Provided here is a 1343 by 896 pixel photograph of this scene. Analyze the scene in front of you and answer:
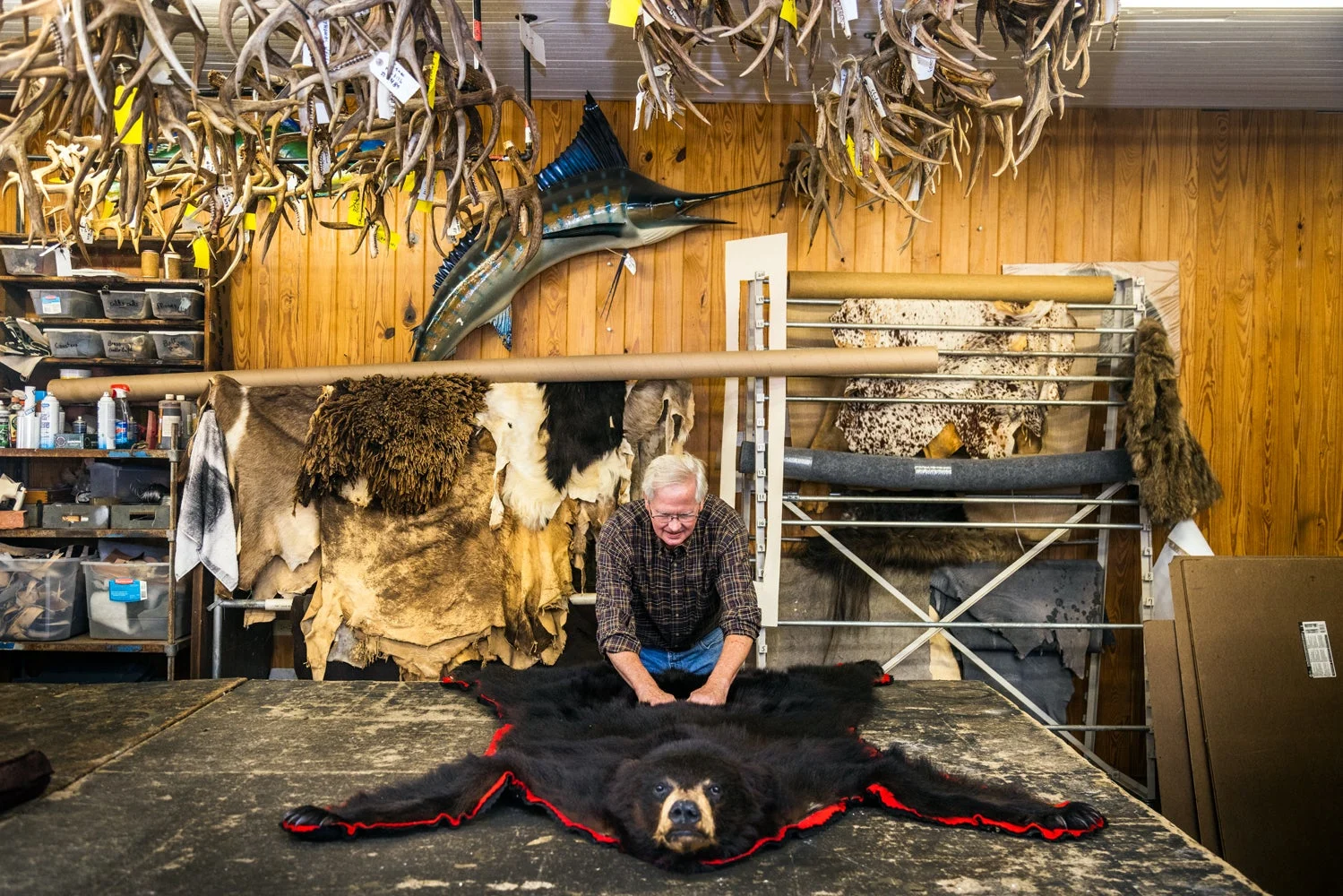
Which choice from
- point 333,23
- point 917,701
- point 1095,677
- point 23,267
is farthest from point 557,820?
point 23,267

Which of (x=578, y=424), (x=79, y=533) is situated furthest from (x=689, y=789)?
(x=79, y=533)

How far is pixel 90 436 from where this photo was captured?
3553mm

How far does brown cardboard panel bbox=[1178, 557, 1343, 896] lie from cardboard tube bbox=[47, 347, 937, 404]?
1.23m

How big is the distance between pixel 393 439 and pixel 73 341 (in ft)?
4.51

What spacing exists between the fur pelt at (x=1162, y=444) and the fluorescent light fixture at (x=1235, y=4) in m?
1.06

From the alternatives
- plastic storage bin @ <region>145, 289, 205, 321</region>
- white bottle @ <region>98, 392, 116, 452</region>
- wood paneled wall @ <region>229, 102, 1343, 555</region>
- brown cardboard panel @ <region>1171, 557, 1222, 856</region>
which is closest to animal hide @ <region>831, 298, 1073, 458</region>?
wood paneled wall @ <region>229, 102, 1343, 555</region>

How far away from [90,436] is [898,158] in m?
3.11

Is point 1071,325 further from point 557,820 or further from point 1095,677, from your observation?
point 557,820

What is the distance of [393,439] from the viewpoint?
11.0ft

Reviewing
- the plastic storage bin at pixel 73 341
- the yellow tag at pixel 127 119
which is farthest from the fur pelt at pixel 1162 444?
the plastic storage bin at pixel 73 341

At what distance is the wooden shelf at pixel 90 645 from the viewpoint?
135 inches

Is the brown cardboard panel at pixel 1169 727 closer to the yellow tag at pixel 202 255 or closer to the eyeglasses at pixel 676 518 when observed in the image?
the eyeglasses at pixel 676 518

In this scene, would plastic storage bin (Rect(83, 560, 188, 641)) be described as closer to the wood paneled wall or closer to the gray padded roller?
the wood paneled wall

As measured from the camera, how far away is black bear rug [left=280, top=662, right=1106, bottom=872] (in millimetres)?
1572
